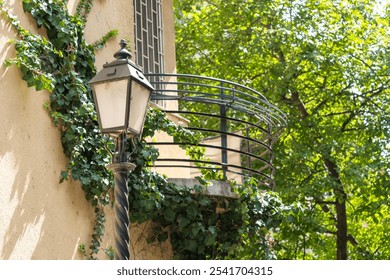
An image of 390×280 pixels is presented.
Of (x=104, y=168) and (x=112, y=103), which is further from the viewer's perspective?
(x=104, y=168)

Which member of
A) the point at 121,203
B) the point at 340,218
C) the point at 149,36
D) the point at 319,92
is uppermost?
the point at 319,92

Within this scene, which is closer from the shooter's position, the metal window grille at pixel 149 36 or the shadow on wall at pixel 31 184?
the shadow on wall at pixel 31 184

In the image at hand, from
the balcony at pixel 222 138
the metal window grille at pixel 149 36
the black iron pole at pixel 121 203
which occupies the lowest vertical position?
the black iron pole at pixel 121 203

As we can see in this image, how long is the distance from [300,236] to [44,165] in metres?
11.0

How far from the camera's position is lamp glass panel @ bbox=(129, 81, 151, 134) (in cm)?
797

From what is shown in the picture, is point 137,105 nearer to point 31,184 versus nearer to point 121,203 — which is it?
point 121,203

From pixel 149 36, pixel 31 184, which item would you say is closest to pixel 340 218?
pixel 149 36

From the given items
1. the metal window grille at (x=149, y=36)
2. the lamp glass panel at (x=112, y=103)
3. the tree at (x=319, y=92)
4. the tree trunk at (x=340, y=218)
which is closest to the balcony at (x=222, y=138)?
the metal window grille at (x=149, y=36)

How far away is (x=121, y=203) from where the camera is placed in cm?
777

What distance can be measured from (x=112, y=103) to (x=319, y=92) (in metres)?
12.1

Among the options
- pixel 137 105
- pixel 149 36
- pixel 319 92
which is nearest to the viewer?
pixel 137 105

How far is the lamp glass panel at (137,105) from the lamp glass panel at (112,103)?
8 cm

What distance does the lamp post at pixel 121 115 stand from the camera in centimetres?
777

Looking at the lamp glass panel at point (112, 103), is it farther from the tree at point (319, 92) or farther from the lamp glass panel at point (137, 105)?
the tree at point (319, 92)
